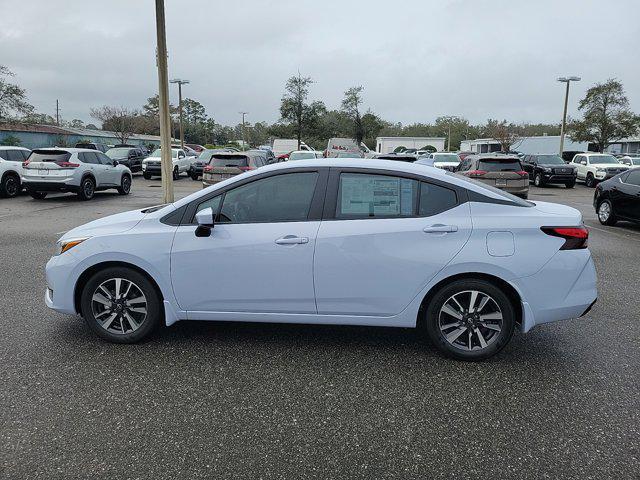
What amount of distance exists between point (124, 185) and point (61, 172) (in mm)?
3280

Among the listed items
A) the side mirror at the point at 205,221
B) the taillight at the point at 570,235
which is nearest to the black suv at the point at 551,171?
the taillight at the point at 570,235

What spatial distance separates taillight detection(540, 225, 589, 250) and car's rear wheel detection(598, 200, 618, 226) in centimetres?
903

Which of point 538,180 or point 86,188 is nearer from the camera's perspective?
point 86,188

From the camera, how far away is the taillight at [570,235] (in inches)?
151

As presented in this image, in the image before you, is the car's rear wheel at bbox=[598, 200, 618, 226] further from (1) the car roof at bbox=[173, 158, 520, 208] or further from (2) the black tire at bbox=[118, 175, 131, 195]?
(2) the black tire at bbox=[118, 175, 131, 195]

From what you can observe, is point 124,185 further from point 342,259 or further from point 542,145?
point 542,145

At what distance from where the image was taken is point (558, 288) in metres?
3.81

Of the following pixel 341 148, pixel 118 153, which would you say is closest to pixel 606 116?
pixel 341 148

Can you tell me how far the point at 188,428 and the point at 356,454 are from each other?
103 centimetres

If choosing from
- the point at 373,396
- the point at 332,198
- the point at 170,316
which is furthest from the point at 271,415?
the point at 332,198

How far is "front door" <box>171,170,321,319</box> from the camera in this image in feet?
12.8

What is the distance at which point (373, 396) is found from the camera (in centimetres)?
342

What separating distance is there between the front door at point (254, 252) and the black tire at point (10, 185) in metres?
15.4

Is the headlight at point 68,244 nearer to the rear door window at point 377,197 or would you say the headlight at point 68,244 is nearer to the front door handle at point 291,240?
the front door handle at point 291,240
